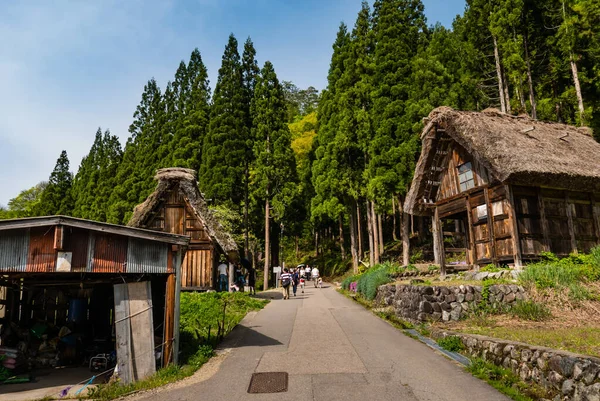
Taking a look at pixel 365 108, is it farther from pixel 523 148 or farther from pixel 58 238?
pixel 58 238

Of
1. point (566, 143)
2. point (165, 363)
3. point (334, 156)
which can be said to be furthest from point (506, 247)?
point (334, 156)

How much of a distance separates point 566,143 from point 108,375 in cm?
1797

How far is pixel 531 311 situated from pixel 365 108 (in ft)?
68.2

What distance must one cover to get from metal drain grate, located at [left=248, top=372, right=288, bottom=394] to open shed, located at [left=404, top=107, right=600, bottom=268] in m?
10.0

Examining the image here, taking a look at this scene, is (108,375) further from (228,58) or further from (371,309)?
(228,58)

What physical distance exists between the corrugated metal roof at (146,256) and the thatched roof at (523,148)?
11009mm

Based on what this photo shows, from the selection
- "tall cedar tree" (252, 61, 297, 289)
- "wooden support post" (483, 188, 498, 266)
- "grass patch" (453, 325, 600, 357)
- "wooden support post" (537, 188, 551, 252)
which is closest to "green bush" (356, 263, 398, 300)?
"wooden support post" (483, 188, 498, 266)

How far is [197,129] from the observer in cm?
3503

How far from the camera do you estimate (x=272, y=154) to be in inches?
1215

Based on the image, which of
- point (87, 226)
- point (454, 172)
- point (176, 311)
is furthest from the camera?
point (454, 172)

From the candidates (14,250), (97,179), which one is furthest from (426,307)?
(97,179)

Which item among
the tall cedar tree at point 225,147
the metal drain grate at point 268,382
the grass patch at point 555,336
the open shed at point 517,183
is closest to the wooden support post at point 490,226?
the open shed at point 517,183

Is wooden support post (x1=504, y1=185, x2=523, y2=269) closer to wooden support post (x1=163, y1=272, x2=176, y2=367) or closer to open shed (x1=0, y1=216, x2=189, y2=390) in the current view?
open shed (x1=0, y1=216, x2=189, y2=390)

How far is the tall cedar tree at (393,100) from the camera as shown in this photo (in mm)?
24188
